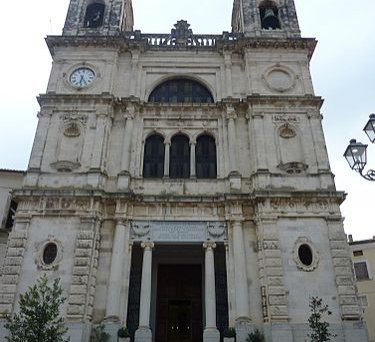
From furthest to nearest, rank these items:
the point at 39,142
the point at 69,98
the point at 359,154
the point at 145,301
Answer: the point at 69,98, the point at 39,142, the point at 145,301, the point at 359,154

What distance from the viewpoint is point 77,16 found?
86.6ft

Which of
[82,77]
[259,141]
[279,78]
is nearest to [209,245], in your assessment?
[259,141]

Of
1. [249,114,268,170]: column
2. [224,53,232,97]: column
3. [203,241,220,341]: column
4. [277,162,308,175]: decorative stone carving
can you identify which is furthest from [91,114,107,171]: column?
[277,162,308,175]: decorative stone carving

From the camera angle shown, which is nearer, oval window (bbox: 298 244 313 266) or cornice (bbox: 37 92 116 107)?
oval window (bbox: 298 244 313 266)

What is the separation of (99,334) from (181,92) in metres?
14.3

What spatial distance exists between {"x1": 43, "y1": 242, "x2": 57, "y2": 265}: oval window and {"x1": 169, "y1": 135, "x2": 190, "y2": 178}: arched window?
6764 mm

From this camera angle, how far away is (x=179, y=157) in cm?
2192

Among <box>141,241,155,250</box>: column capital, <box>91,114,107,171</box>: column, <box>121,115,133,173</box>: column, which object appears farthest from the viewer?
<box>121,115,133,173</box>: column

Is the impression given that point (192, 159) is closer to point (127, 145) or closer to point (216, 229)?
point (127, 145)

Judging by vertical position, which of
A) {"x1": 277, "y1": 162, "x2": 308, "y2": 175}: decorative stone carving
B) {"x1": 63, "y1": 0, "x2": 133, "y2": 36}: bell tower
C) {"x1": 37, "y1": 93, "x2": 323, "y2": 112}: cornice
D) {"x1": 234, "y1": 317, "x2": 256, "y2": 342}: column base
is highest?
{"x1": 63, "y1": 0, "x2": 133, "y2": 36}: bell tower

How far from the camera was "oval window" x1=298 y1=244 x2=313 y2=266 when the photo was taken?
18.5m

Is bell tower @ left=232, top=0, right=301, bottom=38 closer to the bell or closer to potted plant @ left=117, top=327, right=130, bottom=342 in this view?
the bell

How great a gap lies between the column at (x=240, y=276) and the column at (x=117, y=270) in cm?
512

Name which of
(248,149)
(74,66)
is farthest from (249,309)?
(74,66)
